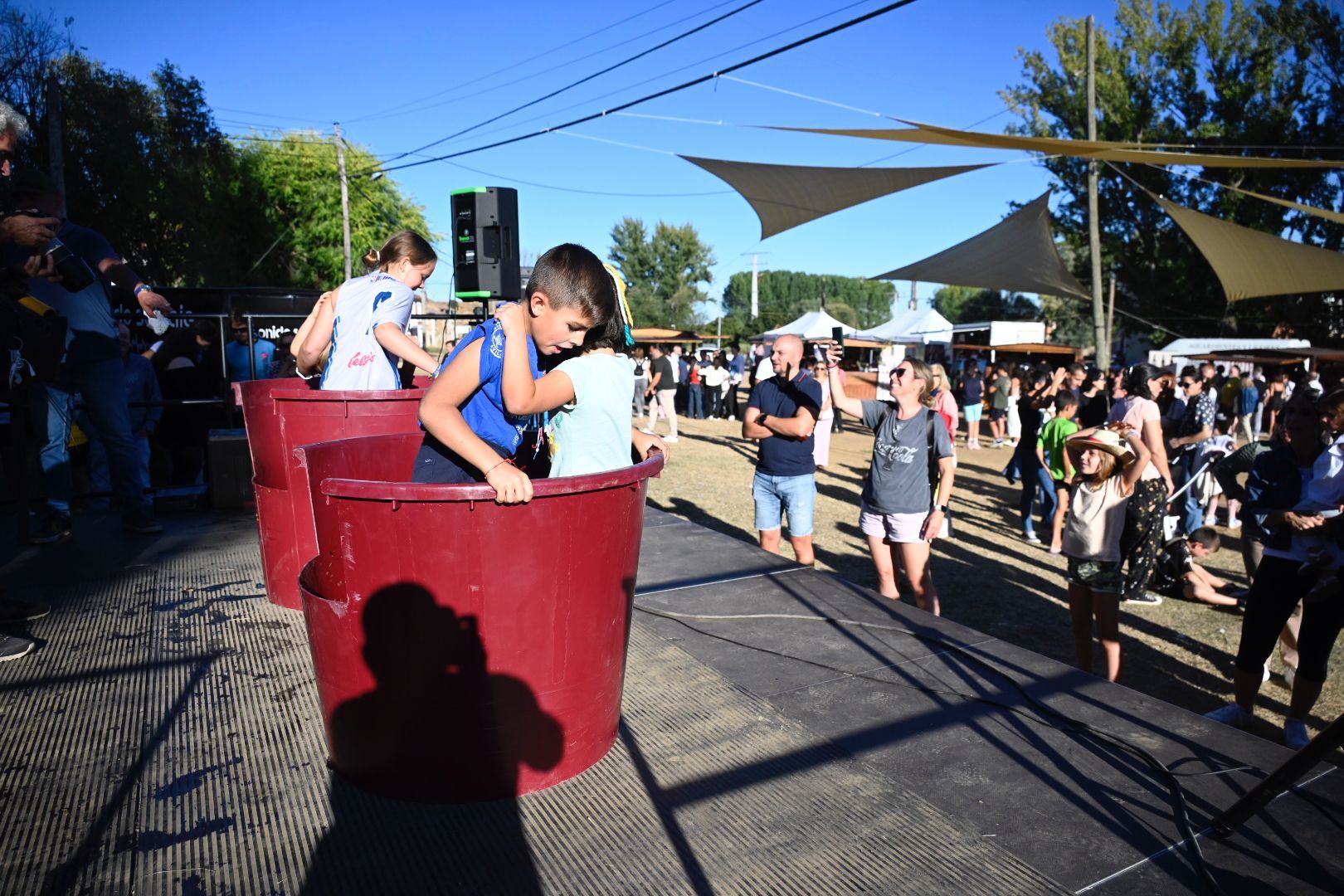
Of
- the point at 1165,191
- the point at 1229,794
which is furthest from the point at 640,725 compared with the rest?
the point at 1165,191

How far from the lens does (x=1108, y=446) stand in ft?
15.0

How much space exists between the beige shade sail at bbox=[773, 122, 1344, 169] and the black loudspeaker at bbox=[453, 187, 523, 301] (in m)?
3.81

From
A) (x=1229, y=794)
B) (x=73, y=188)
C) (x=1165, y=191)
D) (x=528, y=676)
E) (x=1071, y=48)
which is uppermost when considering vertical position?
(x=1071, y=48)

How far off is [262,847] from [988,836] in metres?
1.89

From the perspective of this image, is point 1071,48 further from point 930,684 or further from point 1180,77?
point 930,684

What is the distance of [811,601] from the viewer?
4.12 m

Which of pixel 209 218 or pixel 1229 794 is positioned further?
pixel 209 218

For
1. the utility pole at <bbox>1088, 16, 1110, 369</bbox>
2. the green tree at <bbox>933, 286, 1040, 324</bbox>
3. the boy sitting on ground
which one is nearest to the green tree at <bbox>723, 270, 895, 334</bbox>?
the green tree at <bbox>933, 286, 1040, 324</bbox>

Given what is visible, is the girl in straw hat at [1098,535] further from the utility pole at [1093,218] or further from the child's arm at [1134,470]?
the utility pole at [1093,218]

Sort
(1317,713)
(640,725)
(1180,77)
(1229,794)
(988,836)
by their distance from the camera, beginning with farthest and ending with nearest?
(1180,77)
(1317,713)
(640,725)
(1229,794)
(988,836)

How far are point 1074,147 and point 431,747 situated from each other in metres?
7.58

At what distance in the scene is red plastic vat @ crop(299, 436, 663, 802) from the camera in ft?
6.98

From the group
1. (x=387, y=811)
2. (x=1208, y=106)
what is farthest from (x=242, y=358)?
(x=1208, y=106)

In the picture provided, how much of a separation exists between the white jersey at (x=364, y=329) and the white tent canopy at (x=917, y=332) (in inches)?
1252
